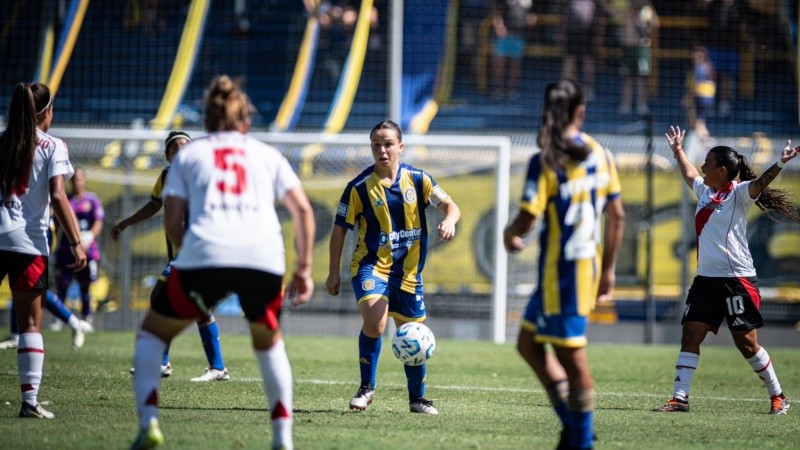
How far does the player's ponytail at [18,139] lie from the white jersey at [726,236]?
5.61 m

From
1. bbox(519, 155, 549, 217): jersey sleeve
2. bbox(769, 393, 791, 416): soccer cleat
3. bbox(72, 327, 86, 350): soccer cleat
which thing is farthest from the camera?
bbox(72, 327, 86, 350): soccer cleat

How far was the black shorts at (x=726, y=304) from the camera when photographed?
9.22m

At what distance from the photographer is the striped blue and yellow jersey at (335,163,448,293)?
331 inches

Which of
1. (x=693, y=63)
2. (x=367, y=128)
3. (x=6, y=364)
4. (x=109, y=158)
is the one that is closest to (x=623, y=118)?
(x=693, y=63)

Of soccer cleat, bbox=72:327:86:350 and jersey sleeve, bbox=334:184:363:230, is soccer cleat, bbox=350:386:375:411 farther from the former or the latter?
soccer cleat, bbox=72:327:86:350

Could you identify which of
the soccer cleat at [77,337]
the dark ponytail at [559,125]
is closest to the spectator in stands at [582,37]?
the soccer cleat at [77,337]

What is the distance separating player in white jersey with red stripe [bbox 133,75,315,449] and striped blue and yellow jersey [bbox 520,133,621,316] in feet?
4.07

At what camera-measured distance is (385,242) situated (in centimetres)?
846

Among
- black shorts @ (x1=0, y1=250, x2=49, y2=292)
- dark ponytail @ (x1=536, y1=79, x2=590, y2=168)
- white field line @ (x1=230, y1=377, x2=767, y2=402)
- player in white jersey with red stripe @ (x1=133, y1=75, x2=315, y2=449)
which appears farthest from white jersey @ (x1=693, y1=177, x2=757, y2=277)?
black shorts @ (x1=0, y1=250, x2=49, y2=292)

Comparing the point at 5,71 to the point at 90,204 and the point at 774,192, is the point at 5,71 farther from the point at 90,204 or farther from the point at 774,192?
the point at 774,192

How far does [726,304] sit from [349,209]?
3.39m

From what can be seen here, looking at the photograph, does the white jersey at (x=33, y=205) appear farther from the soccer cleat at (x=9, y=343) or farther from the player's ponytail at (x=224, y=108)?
the soccer cleat at (x=9, y=343)

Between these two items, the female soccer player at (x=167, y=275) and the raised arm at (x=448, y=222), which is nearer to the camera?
the raised arm at (x=448, y=222)

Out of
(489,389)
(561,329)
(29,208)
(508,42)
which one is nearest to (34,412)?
(29,208)
